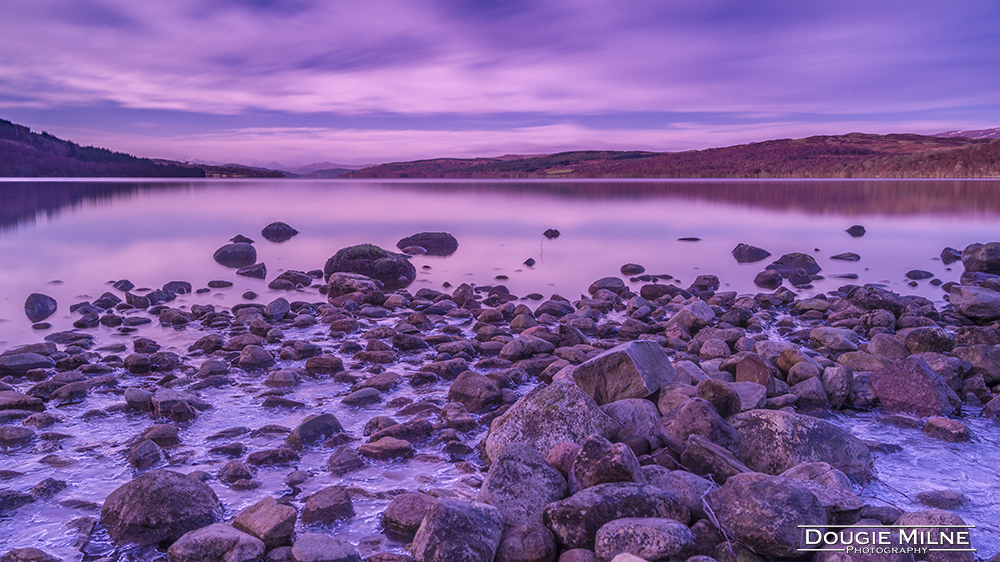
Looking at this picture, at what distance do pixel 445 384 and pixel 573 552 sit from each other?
3916 millimetres

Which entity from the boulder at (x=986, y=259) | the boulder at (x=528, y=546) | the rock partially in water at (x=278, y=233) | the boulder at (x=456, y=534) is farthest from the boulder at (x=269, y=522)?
the rock partially in water at (x=278, y=233)

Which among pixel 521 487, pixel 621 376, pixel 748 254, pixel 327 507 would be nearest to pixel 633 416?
pixel 621 376

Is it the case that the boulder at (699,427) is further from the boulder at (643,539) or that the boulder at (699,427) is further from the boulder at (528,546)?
the boulder at (528,546)

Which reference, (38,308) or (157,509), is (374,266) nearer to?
(38,308)

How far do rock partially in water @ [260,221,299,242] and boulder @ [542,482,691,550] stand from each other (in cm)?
2453

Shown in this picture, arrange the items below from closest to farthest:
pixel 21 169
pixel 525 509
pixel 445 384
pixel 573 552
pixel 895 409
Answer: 1. pixel 573 552
2. pixel 525 509
3. pixel 895 409
4. pixel 445 384
5. pixel 21 169

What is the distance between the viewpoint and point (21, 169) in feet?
411

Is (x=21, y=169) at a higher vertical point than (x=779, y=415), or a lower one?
higher

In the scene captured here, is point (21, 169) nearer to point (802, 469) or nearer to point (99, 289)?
point (99, 289)

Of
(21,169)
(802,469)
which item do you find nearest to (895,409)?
(802,469)

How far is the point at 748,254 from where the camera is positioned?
20.0 meters

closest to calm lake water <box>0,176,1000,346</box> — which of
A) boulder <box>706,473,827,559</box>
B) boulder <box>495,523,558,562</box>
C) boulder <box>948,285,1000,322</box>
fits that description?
boulder <box>948,285,1000,322</box>

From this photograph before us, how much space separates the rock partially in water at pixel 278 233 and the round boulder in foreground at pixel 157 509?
2320 centimetres

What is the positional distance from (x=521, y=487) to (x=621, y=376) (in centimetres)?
215
